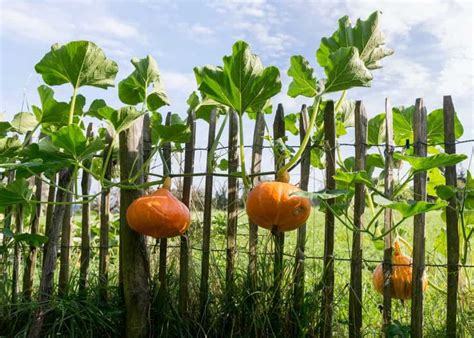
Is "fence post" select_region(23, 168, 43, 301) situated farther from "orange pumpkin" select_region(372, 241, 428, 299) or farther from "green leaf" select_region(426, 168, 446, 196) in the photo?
"green leaf" select_region(426, 168, 446, 196)

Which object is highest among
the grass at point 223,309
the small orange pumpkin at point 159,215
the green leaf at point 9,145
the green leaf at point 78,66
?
the green leaf at point 78,66

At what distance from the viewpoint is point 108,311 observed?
2.88 m

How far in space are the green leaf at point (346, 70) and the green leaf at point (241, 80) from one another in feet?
0.79

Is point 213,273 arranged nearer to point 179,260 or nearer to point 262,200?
point 179,260

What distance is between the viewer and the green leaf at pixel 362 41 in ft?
8.26

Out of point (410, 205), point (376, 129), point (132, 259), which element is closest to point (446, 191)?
point (410, 205)

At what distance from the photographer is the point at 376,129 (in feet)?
9.56

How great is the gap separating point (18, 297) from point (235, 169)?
1.54m

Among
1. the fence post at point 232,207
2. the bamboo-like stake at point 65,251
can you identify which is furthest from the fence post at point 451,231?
the bamboo-like stake at point 65,251

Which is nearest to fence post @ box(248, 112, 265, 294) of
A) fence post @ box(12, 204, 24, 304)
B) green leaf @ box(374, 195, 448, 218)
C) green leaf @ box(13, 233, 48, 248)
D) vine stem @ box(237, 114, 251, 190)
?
vine stem @ box(237, 114, 251, 190)

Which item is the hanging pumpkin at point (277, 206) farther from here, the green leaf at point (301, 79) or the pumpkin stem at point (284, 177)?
the green leaf at point (301, 79)

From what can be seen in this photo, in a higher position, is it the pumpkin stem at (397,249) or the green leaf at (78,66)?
the green leaf at (78,66)

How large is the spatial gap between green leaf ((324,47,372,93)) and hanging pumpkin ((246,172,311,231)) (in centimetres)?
52

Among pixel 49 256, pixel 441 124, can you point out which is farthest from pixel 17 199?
pixel 441 124
